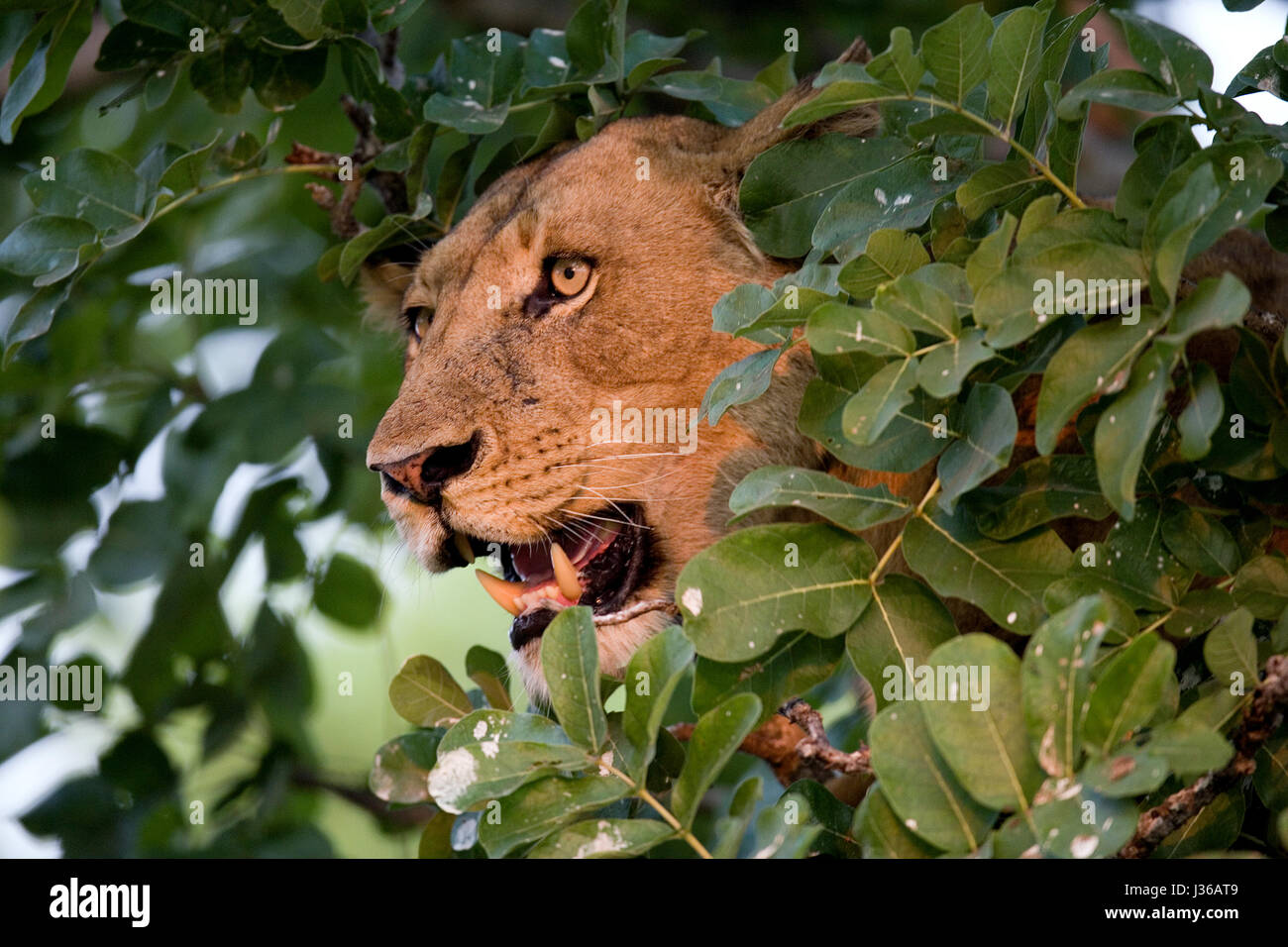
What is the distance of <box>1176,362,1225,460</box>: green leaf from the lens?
4.56ft

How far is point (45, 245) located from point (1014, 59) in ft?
5.39

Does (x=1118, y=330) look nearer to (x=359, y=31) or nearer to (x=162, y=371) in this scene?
(x=359, y=31)

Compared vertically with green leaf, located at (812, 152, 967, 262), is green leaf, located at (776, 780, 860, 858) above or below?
below

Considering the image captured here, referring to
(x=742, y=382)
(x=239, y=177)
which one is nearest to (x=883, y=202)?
(x=742, y=382)

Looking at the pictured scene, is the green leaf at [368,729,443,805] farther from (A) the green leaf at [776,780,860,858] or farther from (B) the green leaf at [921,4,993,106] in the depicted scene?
(B) the green leaf at [921,4,993,106]

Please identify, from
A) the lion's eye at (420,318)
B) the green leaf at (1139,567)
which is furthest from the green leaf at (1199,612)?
the lion's eye at (420,318)

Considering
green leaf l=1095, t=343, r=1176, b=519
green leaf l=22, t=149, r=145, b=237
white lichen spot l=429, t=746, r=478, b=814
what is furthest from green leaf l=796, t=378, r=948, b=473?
green leaf l=22, t=149, r=145, b=237

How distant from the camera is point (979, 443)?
155cm

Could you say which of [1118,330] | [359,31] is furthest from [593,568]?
[1118,330]

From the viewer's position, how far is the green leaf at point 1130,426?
4.39 feet

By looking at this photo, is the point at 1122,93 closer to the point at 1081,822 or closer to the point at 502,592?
the point at 1081,822

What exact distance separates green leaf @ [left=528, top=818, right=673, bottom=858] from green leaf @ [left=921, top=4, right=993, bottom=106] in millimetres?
1004

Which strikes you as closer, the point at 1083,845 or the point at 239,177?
the point at 1083,845
